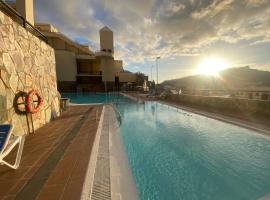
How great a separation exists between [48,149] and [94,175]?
1.59 meters

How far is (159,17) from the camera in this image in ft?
42.2

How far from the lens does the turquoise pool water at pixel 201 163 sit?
2787 mm

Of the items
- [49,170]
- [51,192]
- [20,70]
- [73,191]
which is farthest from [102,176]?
[20,70]

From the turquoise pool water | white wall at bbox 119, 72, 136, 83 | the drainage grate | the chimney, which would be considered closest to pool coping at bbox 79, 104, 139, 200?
the drainage grate

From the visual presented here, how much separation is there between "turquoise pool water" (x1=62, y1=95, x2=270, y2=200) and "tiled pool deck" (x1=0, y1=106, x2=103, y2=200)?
1119 mm

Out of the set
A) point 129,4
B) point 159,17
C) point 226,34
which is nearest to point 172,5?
point 159,17

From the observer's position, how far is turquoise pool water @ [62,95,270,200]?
279cm

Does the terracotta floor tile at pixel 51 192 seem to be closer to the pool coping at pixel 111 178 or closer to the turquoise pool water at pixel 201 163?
the pool coping at pixel 111 178

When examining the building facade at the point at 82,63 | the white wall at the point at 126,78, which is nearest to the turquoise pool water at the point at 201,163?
the building facade at the point at 82,63

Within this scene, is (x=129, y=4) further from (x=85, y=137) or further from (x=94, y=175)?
(x=94, y=175)

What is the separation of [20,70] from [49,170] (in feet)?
10.1

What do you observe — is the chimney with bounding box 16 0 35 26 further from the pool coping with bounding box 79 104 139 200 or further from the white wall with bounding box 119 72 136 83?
the white wall with bounding box 119 72 136 83

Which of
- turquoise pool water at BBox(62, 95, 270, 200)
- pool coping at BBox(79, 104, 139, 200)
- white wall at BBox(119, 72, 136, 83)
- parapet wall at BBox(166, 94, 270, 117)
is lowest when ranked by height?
turquoise pool water at BBox(62, 95, 270, 200)

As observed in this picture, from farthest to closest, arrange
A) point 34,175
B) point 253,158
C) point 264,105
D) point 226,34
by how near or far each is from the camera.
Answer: point 226,34, point 264,105, point 253,158, point 34,175
